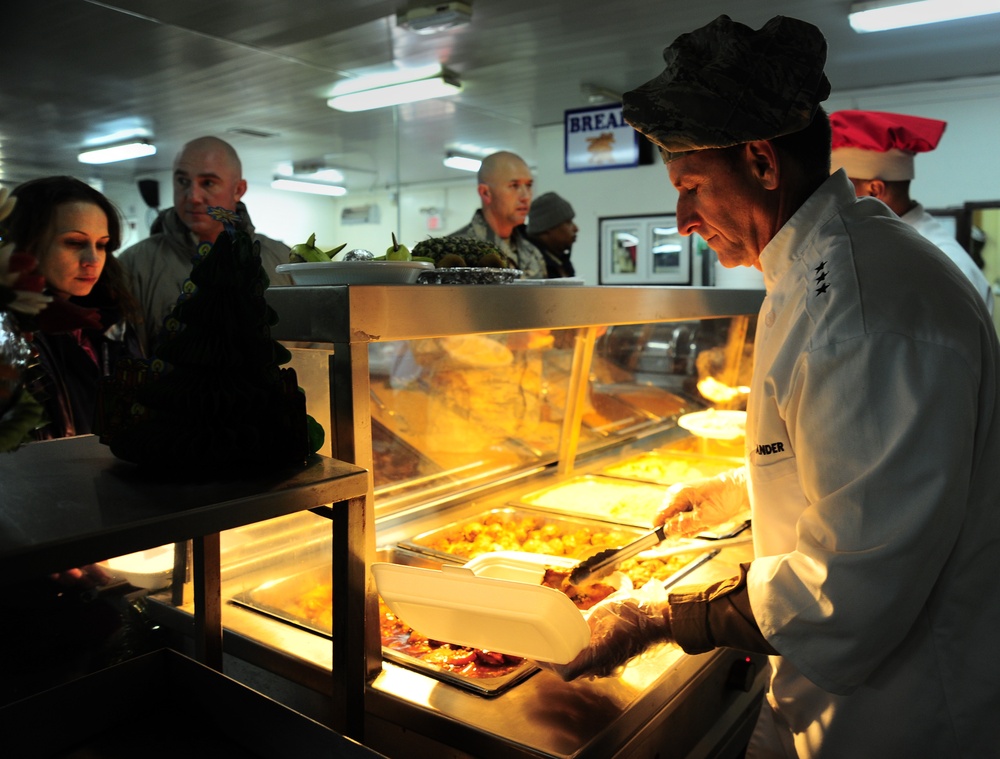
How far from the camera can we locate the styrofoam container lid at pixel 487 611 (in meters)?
1.12

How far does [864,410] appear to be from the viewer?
103 centimetres

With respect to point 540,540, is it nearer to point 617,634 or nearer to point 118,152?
point 617,634

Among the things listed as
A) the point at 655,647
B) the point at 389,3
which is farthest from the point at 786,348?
the point at 389,3

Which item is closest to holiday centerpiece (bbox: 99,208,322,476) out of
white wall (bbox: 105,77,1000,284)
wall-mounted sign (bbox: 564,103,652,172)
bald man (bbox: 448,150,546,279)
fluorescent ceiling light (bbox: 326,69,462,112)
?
white wall (bbox: 105,77,1000,284)

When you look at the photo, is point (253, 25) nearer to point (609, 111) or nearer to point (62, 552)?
point (609, 111)

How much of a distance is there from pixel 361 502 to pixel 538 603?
0.28 metres

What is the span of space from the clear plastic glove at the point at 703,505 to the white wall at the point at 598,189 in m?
0.82

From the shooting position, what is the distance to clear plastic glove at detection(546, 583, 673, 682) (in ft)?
3.98

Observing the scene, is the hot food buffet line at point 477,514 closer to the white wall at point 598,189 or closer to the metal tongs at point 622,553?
the metal tongs at point 622,553

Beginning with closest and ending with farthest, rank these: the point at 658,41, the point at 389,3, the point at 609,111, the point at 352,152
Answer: the point at 389,3, the point at 658,41, the point at 609,111, the point at 352,152

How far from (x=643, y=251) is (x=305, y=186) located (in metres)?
5.84

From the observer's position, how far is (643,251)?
8023 millimetres

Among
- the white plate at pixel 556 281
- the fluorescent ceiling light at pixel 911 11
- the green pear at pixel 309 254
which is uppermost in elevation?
the fluorescent ceiling light at pixel 911 11

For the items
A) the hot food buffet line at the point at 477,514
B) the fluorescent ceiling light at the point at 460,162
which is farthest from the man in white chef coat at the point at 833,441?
A: the fluorescent ceiling light at the point at 460,162
